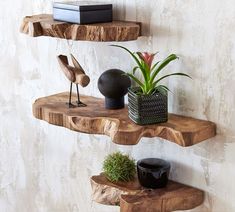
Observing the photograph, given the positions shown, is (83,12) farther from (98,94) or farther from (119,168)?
(119,168)

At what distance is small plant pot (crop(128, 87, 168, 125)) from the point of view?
1.10m

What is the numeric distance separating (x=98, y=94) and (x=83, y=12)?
298 millimetres

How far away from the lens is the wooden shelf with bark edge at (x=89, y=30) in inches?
44.4

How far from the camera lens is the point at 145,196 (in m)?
1.14

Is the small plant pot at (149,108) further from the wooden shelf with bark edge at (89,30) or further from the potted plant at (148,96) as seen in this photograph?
the wooden shelf with bark edge at (89,30)

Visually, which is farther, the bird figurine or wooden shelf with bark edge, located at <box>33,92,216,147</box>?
the bird figurine

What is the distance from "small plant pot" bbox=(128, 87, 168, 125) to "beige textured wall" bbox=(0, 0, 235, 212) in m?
0.09

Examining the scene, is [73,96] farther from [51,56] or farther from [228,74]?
[228,74]

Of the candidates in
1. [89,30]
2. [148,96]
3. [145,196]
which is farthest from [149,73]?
[145,196]

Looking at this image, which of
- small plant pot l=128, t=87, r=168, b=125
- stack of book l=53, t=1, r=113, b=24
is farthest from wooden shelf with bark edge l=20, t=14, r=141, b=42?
small plant pot l=128, t=87, r=168, b=125

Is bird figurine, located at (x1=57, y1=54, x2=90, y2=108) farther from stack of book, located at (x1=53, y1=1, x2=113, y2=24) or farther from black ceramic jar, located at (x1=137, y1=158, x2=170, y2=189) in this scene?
black ceramic jar, located at (x1=137, y1=158, x2=170, y2=189)

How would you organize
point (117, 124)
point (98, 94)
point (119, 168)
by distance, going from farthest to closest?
point (98, 94)
point (119, 168)
point (117, 124)

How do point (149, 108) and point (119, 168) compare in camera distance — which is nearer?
point (149, 108)

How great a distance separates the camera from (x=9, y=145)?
177cm
